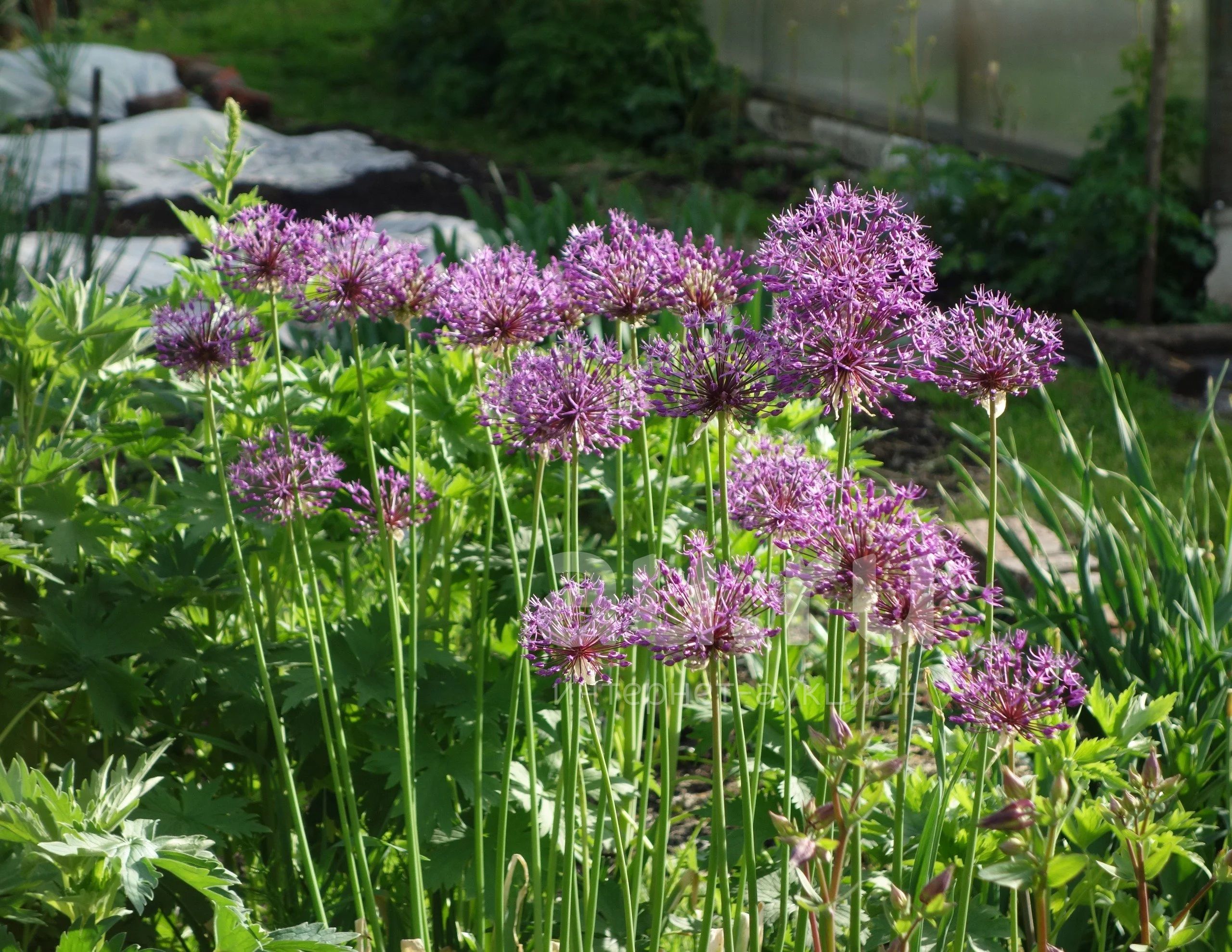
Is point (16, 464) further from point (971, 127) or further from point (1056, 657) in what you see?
point (971, 127)

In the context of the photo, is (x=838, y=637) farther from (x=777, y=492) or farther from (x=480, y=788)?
(x=480, y=788)

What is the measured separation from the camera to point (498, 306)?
126 cm

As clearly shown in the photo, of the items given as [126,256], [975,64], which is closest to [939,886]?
[126,256]

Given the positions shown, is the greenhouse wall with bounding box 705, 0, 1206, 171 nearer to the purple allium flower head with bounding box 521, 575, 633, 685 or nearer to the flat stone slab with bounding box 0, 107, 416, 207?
the flat stone slab with bounding box 0, 107, 416, 207

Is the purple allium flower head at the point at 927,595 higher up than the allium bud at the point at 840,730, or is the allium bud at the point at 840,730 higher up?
the purple allium flower head at the point at 927,595

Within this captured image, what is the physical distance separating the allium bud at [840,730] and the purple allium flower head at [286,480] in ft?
2.21

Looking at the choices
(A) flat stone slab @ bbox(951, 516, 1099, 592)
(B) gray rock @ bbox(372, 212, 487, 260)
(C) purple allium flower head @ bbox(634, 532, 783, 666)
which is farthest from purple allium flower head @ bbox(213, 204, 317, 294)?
(B) gray rock @ bbox(372, 212, 487, 260)

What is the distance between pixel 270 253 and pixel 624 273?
0.43m

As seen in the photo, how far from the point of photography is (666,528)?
72.7 inches

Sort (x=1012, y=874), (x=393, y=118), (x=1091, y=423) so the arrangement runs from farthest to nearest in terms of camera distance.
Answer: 1. (x=393, y=118)
2. (x=1091, y=423)
3. (x=1012, y=874)

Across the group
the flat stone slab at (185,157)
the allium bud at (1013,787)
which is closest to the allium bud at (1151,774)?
the allium bud at (1013,787)

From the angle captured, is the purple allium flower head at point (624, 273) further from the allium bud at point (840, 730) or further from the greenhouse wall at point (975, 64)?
the greenhouse wall at point (975, 64)

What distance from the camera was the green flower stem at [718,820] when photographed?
37.4 inches

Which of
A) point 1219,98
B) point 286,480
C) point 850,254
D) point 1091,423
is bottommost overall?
point 1091,423
